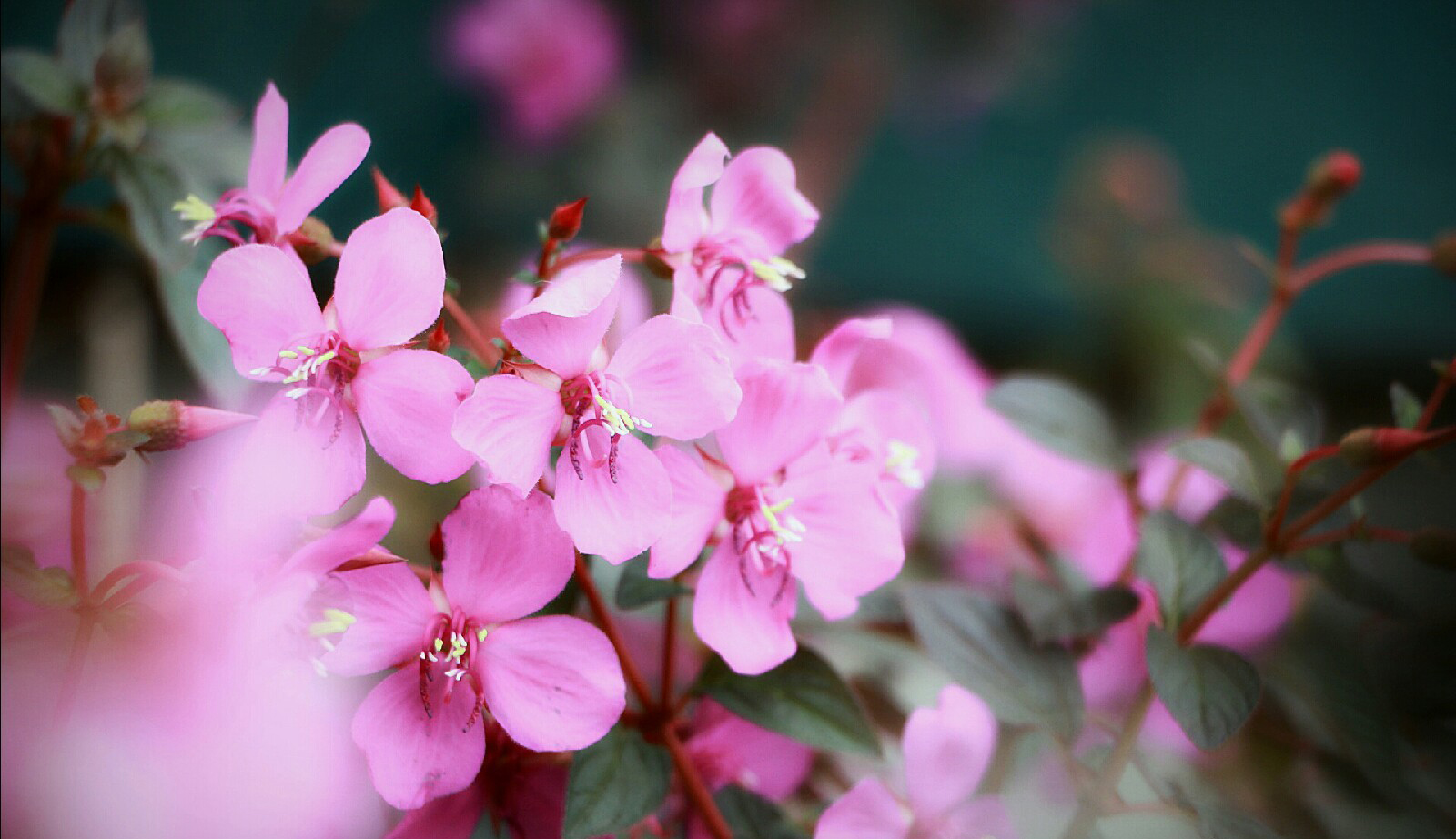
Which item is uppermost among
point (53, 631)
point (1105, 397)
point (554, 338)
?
point (554, 338)

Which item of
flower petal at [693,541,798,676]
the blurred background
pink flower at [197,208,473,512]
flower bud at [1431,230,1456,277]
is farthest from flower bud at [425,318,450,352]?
the blurred background

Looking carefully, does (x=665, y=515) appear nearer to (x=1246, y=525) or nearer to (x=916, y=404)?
(x=916, y=404)

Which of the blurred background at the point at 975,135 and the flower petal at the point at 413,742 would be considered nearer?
the flower petal at the point at 413,742

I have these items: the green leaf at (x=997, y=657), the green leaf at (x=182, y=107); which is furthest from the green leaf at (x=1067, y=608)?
the green leaf at (x=182, y=107)

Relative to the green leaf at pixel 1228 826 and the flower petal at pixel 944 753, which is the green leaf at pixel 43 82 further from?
the green leaf at pixel 1228 826

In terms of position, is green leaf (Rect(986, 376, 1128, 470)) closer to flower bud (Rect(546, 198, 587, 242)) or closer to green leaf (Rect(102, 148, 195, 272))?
flower bud (Rect(546, 198, 587, 242))

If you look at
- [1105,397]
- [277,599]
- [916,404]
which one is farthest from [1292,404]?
[1105,397]
